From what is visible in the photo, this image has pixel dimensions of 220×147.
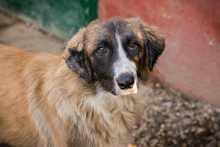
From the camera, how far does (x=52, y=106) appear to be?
2.70 meters

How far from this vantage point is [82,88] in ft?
8.73

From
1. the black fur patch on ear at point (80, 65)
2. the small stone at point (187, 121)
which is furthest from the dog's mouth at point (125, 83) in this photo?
the small stone at point (187, 121)

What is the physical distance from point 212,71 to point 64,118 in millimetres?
2606

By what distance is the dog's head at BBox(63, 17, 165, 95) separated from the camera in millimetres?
2432

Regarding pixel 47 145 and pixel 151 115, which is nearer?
pixel 47 145

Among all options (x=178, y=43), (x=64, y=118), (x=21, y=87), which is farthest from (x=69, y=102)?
(x=178, y=43)

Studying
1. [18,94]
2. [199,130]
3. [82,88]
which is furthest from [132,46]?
[199,130]

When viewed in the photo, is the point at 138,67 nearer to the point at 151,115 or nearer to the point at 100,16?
the point at 151,115

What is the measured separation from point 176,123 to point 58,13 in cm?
373

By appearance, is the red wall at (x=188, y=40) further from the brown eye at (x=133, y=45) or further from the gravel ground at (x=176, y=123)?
the brown eye at (x=133, y=45)

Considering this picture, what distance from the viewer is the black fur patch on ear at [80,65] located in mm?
2602

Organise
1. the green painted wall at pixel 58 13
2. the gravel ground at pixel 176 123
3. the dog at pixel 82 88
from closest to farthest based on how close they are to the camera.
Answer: the dog at pixel 82 88, the gravel ground at pixel 176 123, the green painted wall at pixel 58 13

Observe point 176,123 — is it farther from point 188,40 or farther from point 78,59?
point 78,59

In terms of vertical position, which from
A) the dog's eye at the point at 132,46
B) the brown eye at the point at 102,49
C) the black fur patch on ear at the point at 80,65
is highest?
the dog's eye at the point at 132,46
